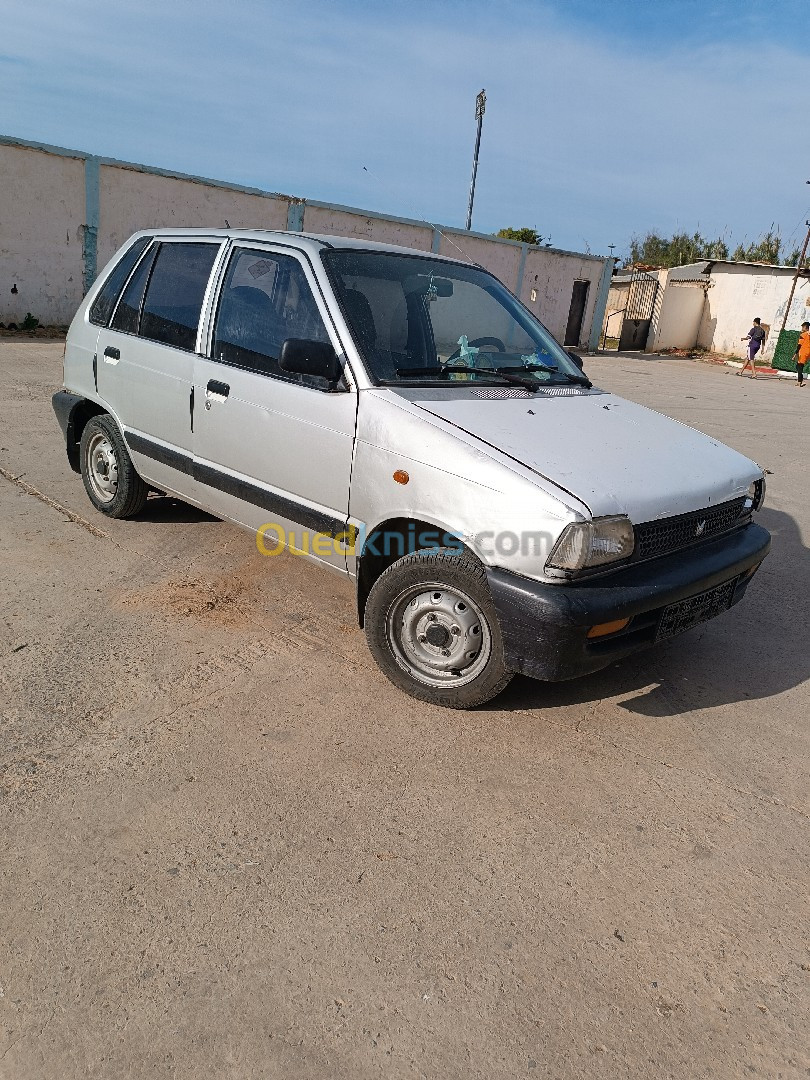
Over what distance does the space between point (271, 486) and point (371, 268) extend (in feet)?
3.78

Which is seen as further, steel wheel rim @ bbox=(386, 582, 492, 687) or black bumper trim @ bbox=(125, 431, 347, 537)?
black bumper trim @ bbox=(125, 431, 347, 537)

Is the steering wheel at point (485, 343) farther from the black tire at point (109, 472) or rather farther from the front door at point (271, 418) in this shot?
the black tire at point (109, 472)

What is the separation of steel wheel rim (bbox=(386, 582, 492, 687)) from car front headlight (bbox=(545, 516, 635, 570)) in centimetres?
43

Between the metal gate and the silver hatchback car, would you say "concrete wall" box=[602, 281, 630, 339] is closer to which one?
the metal gate

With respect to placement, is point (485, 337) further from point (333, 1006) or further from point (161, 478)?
point (333, 1006)

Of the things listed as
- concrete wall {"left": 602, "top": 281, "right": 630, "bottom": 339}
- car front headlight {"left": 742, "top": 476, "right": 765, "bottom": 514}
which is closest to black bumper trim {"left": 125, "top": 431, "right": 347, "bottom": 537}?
car front headlight {"left": 742, "top": 476, "right": 765, "bottom": 514}

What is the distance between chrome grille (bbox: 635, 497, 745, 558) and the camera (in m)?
2.99

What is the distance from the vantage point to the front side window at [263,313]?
3.57 metres

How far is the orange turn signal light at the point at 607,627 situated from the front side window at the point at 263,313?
1.53 meters

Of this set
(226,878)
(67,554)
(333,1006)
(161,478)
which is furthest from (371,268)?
(333,1006)

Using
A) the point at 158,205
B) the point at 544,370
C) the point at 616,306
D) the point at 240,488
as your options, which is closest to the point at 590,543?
the point at 544,370

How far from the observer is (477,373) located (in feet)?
11.9

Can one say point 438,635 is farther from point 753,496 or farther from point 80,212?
point 80,212

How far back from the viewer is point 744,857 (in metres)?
2.55
